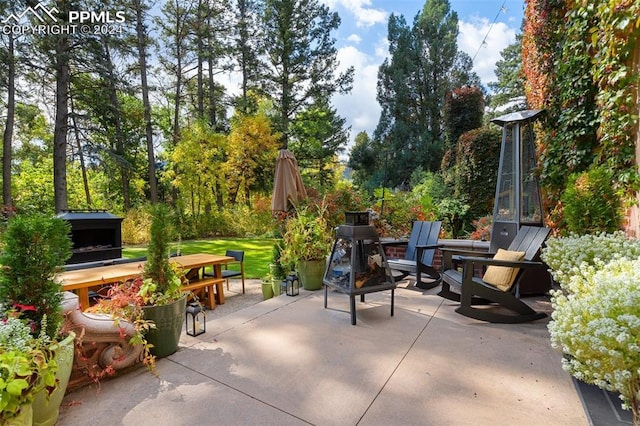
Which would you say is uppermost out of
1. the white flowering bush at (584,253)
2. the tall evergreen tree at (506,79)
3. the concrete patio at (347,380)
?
the tall evergreen tree at (506,79)

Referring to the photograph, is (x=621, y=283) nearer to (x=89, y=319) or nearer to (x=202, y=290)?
(x=89, y=319)

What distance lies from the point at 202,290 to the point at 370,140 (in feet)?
47.3

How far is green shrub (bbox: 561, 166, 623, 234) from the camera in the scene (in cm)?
316

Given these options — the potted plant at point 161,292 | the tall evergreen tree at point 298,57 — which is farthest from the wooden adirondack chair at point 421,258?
the tall evergreen tree at point 298,57

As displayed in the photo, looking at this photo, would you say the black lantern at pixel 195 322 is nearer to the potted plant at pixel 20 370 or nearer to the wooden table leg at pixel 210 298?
the potted plant at pixel 20 370

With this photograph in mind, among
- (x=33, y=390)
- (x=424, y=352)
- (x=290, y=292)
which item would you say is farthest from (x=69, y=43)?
(x=424, y=352)

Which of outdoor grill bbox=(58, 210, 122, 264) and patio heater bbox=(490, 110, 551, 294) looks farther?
outdoor grill bbox=(58, 210, 122, 264)

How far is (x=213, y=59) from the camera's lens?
13.3m

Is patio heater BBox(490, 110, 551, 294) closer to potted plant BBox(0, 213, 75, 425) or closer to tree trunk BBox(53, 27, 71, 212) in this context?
potted plant BBox(0, 213, 75, 425)

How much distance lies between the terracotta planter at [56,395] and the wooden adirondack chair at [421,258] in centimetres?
324

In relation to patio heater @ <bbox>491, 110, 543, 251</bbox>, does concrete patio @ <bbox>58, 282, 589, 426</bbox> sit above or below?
below

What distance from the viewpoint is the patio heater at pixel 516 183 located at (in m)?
3.99

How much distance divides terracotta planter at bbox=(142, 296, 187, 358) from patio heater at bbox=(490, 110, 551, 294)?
12.3 ft

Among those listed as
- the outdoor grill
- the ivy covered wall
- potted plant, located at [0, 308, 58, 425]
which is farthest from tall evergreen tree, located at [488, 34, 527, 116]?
potted plant, located at [0, 308, 58, 425]
